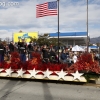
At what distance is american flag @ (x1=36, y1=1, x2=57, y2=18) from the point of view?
14.0m

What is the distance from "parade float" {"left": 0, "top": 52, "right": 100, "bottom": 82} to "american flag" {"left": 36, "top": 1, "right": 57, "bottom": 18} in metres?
4.41

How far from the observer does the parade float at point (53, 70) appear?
29.9 ft

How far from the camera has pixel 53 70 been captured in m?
9.52

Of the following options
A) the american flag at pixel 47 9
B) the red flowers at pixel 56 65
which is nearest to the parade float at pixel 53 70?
the red flowers at pixel 56 65

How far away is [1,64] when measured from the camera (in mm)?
10633

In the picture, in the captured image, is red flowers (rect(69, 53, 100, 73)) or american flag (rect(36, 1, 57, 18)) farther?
american flag (rect(36, 1, 57, 18))

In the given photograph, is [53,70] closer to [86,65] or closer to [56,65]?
[56,65]

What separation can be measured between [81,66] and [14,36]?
48.8m

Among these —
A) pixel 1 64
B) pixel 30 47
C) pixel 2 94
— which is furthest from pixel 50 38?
pixel 2 94

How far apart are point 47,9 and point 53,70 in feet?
19.0

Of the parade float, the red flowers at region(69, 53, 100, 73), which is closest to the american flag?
the parade float

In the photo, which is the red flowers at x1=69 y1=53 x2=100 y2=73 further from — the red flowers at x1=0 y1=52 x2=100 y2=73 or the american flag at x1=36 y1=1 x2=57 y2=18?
the american flag at x1=36 y1=1 x2=57 y2=18

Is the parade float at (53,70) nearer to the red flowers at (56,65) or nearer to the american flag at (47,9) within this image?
the red flowers at (56,65)

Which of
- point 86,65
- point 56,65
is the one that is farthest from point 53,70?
point 86,65
